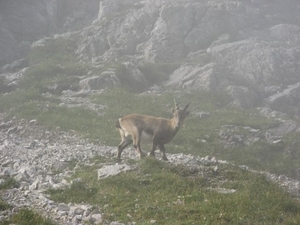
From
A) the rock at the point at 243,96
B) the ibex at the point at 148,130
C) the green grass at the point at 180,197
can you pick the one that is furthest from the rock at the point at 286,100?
the green grass at the point at 180,197

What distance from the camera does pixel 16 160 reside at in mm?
18969

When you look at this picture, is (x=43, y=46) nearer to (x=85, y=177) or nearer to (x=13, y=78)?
(x=13, y=78)

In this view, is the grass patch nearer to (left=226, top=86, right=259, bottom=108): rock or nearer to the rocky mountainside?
the rocky mountainside

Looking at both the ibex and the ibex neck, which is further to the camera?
the ibex neck

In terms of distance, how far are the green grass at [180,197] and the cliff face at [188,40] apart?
21185mm

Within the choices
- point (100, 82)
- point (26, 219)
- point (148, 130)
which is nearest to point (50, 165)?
point (148, 130)

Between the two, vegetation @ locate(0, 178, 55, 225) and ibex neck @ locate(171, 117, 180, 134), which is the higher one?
vegetation @ locate(0, 178, 55, 225)

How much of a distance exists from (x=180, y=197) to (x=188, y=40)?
38.7 m

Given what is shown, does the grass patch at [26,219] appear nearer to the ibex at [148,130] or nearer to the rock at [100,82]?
the ibex at [148,130]

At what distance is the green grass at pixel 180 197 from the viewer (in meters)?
11.7

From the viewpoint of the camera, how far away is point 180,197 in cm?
1324

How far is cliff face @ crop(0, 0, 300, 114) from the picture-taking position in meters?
40.1

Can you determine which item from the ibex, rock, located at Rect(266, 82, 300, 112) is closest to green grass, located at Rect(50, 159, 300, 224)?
the ibex

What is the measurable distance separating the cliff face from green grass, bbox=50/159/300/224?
21.2 m
